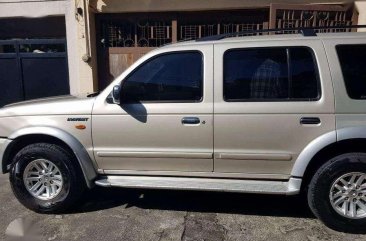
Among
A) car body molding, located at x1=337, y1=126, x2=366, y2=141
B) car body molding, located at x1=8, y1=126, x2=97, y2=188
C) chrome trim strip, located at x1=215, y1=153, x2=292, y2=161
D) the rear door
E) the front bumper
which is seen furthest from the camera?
the front bumper

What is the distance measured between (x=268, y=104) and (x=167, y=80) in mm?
1052

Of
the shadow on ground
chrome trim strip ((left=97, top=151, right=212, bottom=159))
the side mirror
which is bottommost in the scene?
the shadow on ground

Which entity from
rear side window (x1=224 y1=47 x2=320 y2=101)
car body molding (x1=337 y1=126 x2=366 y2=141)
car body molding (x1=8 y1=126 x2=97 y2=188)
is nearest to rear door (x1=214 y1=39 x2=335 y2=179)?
rear side window (x1=224 y1=47 x2=320 y2=101)

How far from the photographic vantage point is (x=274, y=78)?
3.74m

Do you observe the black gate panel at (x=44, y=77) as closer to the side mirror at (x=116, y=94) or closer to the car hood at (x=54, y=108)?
the car hood at (x=54, y=108)

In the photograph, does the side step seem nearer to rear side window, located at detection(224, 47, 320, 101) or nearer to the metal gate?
rear side window, located at detection(224, 47, 320, 101)

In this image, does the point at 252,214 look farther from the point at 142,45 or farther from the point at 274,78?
the point at 142,45

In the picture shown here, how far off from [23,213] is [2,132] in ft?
3.07

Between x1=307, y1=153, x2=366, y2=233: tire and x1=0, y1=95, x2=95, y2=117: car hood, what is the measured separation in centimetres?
243

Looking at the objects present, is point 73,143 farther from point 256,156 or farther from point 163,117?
point 256,156

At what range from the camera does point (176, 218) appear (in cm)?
410

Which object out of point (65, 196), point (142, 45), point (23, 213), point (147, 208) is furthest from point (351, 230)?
point (142, 45)

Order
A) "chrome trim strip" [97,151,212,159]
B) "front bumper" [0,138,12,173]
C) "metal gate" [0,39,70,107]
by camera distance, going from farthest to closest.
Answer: "metal gate" [0,39,70,107]
"front bumper" [0,138,12,173]
"chrome trim strip" [97,151,212,159]

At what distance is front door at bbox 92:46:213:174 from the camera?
3838 millimetres
